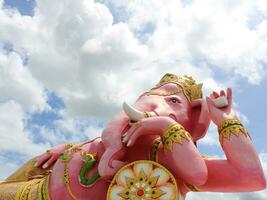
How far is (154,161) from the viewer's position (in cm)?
555

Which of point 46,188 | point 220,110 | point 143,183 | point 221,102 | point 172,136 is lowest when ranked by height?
point 143,183

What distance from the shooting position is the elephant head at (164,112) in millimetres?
5498

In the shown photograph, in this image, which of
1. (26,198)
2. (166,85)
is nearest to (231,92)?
(166,85)

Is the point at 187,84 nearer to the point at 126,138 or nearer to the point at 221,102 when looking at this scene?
the point at 221,102

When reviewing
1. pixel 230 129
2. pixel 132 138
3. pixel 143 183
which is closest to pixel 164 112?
A: pixel 132 138

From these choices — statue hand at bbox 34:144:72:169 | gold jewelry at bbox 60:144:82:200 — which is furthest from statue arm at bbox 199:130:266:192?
statue hand at bbox 34:144:72:169

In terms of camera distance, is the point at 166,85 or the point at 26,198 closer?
the point at 26,198

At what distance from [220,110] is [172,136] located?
75 centimetres

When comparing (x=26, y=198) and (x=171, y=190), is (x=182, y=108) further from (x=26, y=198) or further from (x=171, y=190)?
(x=26, y=198)

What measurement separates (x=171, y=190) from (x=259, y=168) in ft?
3.28

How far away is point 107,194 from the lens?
5305mm

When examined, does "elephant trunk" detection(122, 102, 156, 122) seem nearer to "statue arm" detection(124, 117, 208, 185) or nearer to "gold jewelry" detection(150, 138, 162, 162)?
"statue arm" detection(124, 117, 208, 185)

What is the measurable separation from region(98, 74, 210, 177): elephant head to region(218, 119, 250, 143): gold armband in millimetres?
663

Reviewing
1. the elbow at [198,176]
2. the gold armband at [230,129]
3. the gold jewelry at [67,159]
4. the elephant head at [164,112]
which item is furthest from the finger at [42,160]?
the gold armband at [230,129]
